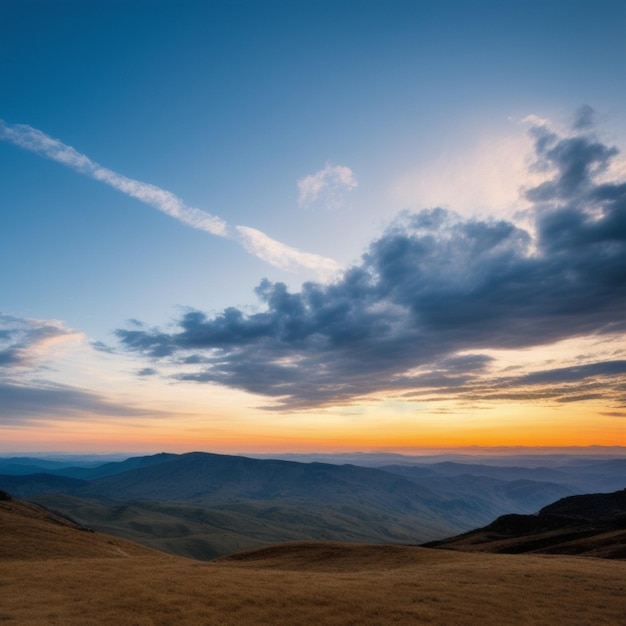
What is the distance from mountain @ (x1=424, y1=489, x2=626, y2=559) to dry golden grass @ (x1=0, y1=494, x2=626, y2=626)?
747 inches

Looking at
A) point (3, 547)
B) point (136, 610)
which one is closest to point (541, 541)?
point (136, 610)

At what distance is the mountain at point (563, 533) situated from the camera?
56519 mm

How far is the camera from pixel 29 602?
81.9 feet

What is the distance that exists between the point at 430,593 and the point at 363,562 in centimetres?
2180

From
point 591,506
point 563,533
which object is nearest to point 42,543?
point 563,533

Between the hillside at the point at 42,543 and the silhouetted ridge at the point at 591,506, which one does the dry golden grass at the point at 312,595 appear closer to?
the hillside at the point at 42,543

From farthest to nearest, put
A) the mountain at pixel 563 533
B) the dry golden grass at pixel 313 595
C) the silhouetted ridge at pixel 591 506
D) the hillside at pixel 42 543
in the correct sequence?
1. the silhouetted ridge at pixel 591 506
2. the mountain at pixel 563 533
3. the hillside at pixel 42 543
4. the dry golden grass at pixel 313 595

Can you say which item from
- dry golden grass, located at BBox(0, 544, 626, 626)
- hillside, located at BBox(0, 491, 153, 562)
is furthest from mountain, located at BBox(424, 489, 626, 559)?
hillside, located at BBox(0, 491, 153, 562)

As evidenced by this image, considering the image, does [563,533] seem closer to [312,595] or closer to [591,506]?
[312,595]

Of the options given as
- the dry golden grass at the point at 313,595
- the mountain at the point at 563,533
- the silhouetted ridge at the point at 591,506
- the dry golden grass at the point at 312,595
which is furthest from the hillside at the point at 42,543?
the silhouetted ridge at the point at 591,506

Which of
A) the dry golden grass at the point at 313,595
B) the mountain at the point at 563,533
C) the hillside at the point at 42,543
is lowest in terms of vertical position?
the mountain at the point at 563,533

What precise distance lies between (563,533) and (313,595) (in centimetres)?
6298

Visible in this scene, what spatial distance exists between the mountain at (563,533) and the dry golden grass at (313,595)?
62.3 ft

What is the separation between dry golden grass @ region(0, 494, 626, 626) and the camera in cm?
2295
